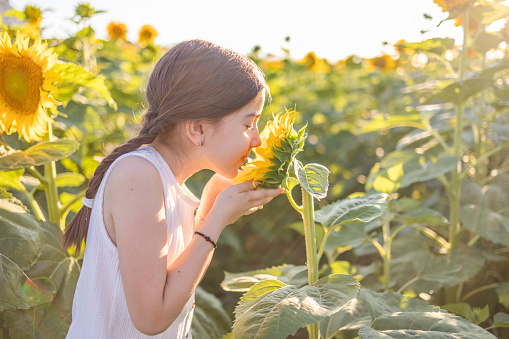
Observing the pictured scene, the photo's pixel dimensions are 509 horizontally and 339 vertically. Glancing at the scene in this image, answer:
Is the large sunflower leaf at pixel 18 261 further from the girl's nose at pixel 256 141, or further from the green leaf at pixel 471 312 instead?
the green leaf at pixel 471 312

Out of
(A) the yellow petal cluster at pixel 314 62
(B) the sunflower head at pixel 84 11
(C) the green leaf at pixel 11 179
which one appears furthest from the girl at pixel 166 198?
(A) the yellow petal cluster at pixel 314 62

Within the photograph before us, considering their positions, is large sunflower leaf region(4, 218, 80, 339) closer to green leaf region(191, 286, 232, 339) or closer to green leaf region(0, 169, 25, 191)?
green leaf region(0, 169, 25, 191)

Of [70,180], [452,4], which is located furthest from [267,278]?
[452,4]

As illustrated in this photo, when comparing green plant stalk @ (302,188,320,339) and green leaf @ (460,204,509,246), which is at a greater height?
green plant stalk @ (302,188,320,339)

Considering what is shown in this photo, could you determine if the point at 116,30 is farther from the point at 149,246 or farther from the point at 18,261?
the point at 149,246

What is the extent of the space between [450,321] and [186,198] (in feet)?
2.06

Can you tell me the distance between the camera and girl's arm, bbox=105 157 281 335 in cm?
100

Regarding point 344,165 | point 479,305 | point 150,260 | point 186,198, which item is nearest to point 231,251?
point 344,165

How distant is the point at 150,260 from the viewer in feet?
3.29

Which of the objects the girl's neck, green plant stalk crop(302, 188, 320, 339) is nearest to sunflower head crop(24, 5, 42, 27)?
the girl's neck

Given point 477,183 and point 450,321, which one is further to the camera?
point 477,183

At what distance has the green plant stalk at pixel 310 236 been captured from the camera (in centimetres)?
107

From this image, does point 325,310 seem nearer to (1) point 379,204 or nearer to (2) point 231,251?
(1) point 379,204

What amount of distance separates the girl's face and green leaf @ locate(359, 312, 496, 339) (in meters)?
0.44
